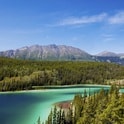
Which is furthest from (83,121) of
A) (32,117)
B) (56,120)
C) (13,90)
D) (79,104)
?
(13,90)

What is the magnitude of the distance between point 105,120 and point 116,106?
408 centimetres

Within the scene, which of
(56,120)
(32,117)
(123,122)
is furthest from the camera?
(32,117)

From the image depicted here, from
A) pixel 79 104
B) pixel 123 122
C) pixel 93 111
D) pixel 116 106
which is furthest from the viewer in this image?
pixel 79 104

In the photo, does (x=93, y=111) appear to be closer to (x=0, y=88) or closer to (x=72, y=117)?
(x=72, y=117)

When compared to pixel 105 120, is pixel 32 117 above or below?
below

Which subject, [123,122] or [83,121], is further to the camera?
[83,121]

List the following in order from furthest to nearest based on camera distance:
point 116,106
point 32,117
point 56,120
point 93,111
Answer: point 32,117, point 56,120, point 93,111, point 116,106

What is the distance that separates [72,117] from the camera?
76812 millimetres

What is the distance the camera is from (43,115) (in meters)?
95.0

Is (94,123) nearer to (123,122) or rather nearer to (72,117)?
(123,122)

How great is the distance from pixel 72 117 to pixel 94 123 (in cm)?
2325

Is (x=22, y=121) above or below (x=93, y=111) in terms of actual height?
below

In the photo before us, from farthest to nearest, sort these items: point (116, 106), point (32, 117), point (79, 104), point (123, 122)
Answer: point (32, 117) < point (79, 104) < point (116, 106) < point (123, 122)

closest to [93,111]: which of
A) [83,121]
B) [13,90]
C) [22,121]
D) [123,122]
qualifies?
[83,121]
